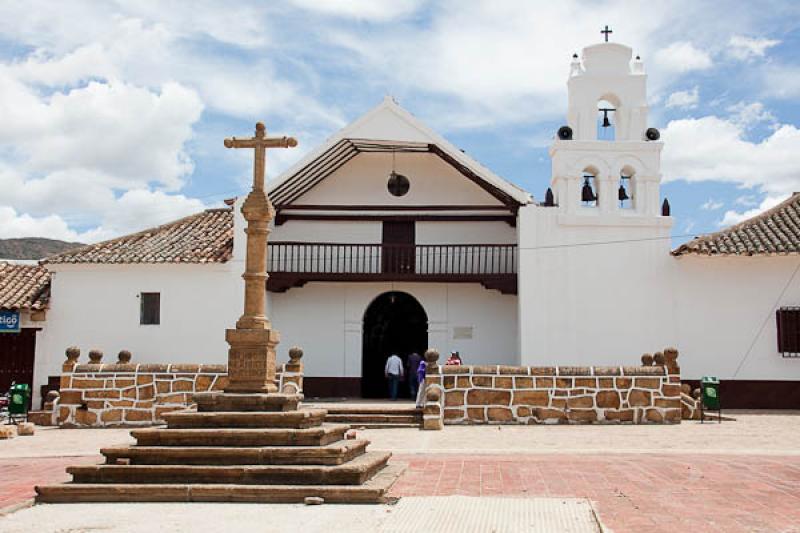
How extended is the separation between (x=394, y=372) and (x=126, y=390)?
6199mm

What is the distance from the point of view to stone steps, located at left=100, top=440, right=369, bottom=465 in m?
8.26

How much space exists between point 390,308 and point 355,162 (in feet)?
12.1

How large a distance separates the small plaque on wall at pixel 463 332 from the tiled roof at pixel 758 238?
5051mm

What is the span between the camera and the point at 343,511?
7258mm

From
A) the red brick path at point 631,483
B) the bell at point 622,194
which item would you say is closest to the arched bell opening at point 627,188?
the bell at point 622,194

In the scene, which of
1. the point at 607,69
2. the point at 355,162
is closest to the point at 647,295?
the point at 607,69

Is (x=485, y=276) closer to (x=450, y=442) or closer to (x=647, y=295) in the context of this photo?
(x=647, y=295)

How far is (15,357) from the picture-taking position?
20906 millimetres

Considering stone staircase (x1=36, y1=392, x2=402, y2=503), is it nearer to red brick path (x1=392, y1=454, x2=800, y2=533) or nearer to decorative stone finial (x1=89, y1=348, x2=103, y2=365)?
red brick path (x1=392, y1=454, x2=800, y2=533)

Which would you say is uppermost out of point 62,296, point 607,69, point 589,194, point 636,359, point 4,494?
point 607,69

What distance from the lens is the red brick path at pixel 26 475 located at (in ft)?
27.6

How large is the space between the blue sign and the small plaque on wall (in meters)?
10.2

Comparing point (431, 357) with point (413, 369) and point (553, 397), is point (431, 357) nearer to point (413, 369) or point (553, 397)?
point (553, 397)

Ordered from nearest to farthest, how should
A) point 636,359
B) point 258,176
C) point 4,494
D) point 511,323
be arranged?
point 4,494
point 258,176
point 636,359
point 511,323
